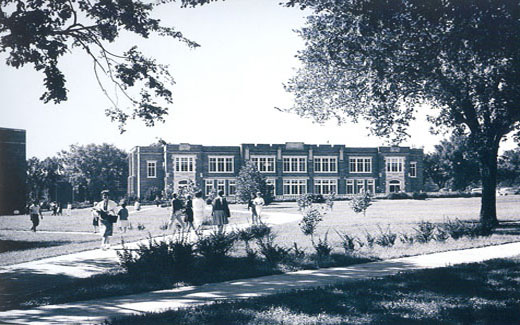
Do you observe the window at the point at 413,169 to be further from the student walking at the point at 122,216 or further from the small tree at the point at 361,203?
the student walking at the point at 122,216

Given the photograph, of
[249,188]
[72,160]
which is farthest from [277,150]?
[72,160]

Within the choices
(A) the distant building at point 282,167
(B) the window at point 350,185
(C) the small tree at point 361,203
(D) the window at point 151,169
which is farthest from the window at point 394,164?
(C) the small tree at point 361,203

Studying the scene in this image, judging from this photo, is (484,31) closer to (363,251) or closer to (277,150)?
(363,251)

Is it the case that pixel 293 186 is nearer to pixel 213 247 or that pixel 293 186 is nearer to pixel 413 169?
pixel 413 169

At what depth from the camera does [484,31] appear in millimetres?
9453

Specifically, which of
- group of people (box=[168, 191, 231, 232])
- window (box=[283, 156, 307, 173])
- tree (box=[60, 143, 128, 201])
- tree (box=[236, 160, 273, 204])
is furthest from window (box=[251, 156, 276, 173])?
group of people (box=[168, 191, 231, 232])

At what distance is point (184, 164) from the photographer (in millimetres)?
58188

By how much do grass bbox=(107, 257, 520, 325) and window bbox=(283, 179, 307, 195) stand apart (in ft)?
173

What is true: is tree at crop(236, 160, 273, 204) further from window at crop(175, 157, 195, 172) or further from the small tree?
window at crop(175, 157, 195, 172)

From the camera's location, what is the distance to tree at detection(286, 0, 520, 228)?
930 centimetres

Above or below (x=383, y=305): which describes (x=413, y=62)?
above

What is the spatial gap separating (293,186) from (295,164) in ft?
9.61

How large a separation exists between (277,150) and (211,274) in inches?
2049

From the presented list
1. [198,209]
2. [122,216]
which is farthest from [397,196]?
[122,216]
